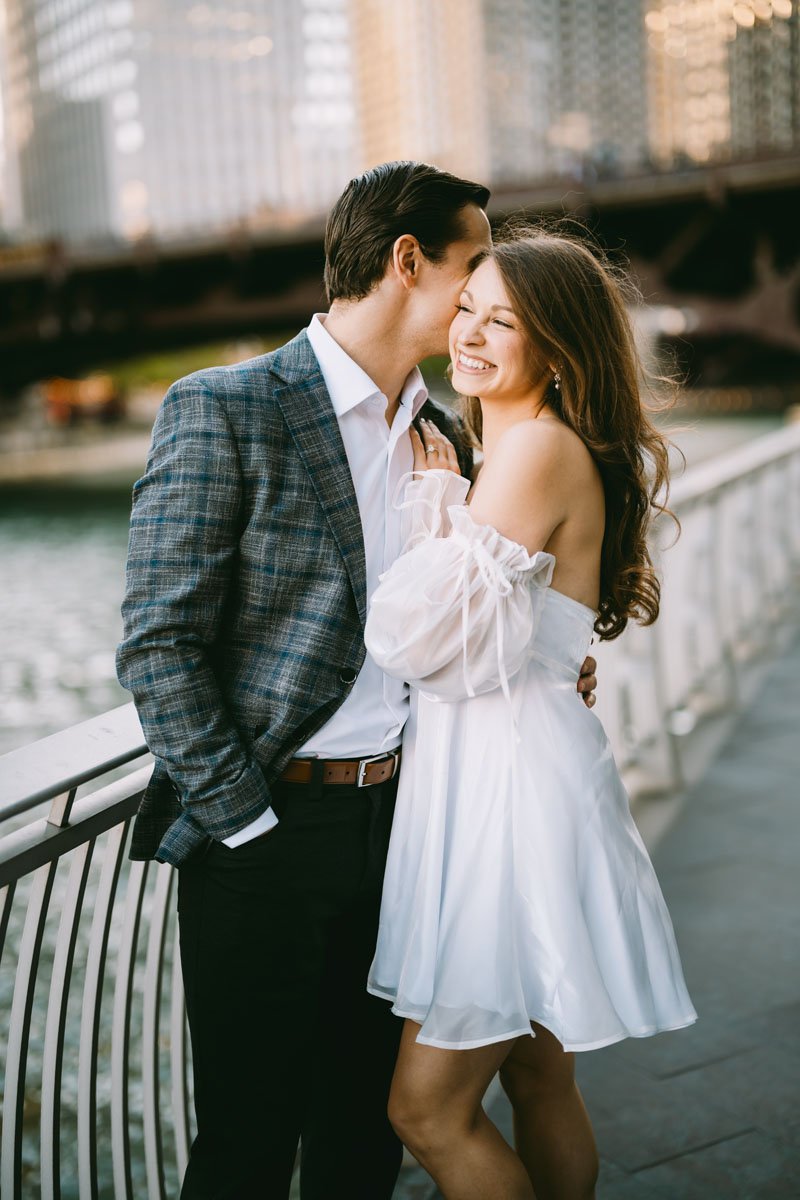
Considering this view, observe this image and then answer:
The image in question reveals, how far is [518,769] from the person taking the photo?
1.87m

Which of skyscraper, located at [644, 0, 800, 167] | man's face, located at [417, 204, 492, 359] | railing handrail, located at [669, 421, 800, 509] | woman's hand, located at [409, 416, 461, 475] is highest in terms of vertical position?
skyscraper, located at [644, 0, 800, 167]

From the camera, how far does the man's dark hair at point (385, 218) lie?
1.97 metres

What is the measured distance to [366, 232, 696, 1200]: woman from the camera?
5.90 ft

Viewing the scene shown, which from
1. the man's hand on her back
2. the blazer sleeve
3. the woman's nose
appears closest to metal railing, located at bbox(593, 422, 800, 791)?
the man's hand on her back

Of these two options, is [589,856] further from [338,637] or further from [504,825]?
[338,637]

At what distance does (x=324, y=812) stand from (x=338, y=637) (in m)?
0.30

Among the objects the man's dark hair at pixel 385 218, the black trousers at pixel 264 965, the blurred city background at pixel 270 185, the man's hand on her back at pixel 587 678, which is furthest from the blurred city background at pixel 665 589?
the man's hand on her back at pixel 587 678

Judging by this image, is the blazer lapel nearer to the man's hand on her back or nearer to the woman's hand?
the woman's hand

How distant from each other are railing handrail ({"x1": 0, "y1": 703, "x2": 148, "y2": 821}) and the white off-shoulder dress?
44cm

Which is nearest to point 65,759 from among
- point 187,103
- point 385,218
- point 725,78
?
point 385,218

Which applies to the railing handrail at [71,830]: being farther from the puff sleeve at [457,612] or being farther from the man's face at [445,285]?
the man's face at [445,285]

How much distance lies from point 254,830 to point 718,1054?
5.67 feet

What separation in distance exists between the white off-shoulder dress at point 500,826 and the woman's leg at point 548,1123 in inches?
9.0

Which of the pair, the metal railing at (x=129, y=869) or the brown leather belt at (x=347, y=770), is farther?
the brown leather belt at (x=347, y=770)
